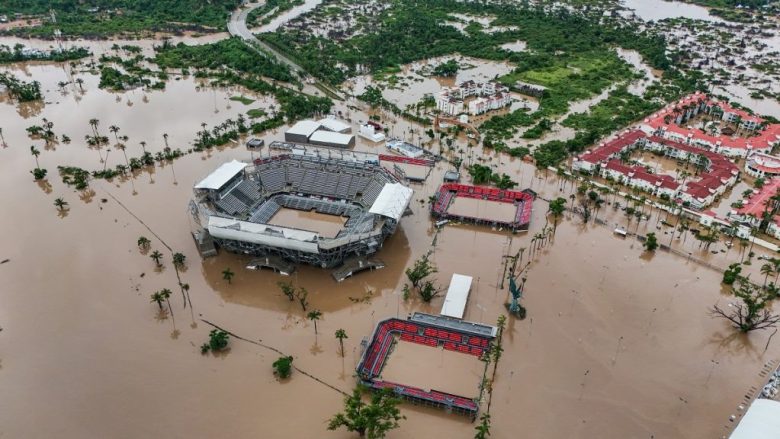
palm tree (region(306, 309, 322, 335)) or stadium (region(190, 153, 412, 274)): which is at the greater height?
→ stadium (region(190, 153, 412, 274))

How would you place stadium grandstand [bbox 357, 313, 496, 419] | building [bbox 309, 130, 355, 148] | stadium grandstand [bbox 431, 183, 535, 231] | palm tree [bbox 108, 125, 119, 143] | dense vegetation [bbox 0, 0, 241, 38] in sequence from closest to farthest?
stadium grandstand [bbox 357, 313, 496, 419] → stadium grandstand [bbox 431, 183, 535, 231] → building [bbox 309, 130, 355, 148] → palm tree [bbox 108, 125, 119, 143] → dense vegetation [bbox 0, 0, 241, 38]

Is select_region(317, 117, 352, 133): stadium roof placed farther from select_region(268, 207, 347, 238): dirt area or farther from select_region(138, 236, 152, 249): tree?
select_region(138, 236, 152, 249): tree

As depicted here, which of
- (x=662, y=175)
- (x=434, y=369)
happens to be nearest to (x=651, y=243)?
(x=662, y=175)

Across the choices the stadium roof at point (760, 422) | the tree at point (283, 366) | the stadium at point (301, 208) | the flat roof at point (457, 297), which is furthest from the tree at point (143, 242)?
the stadium roof at point (760, 422)

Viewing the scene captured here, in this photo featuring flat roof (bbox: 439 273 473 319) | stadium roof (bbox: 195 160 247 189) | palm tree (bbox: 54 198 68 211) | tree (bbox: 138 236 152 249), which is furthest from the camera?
palm tree (bbox: 54 198 68 211)

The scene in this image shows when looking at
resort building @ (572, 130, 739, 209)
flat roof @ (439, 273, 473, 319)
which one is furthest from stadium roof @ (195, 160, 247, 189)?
resort building @ (572, 130, 739, 209)

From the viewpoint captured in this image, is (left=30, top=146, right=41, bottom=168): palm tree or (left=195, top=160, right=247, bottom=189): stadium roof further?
(left=30, top=146, right=41, bottom=168): palm tree

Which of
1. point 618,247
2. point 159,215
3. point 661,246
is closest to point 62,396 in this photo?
point 159,215
